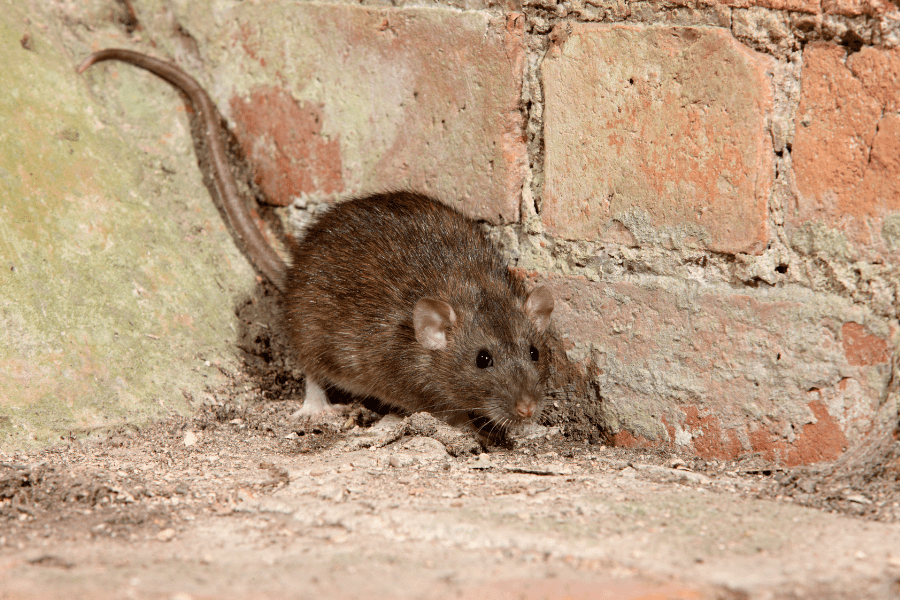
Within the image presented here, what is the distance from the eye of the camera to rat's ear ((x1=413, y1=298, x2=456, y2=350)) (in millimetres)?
3139

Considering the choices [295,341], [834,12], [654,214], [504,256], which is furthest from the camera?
[295,341]

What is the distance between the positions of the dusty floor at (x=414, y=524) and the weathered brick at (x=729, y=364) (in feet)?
0.41

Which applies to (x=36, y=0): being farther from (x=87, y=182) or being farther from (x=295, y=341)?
(x=295, y=341)

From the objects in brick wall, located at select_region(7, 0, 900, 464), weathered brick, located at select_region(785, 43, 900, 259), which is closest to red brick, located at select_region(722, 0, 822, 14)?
brick wall, located at select_region(7, 0, 900, 464)

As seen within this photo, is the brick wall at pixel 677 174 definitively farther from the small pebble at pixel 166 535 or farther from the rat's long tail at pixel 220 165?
the small pebble at pixel 166 535

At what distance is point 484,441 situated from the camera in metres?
3.26

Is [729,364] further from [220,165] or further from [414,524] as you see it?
[220,165]

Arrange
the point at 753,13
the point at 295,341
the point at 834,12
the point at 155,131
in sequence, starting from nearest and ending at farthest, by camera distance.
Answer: the point at 834,12
the point at 753,13
the point at 295,341
the point at 155,131

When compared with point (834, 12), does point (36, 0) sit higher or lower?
higher

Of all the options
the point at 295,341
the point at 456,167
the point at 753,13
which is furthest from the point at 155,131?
the point at 753,13

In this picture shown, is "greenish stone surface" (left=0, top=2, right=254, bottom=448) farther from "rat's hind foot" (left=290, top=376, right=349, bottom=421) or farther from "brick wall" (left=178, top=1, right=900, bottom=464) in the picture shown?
"brick wall" (left=178, top=1, right=900, bottom=464)

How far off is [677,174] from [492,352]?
3.11 ft

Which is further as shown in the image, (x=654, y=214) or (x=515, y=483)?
(x=654, y=214)

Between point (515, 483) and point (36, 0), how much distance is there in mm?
3078
